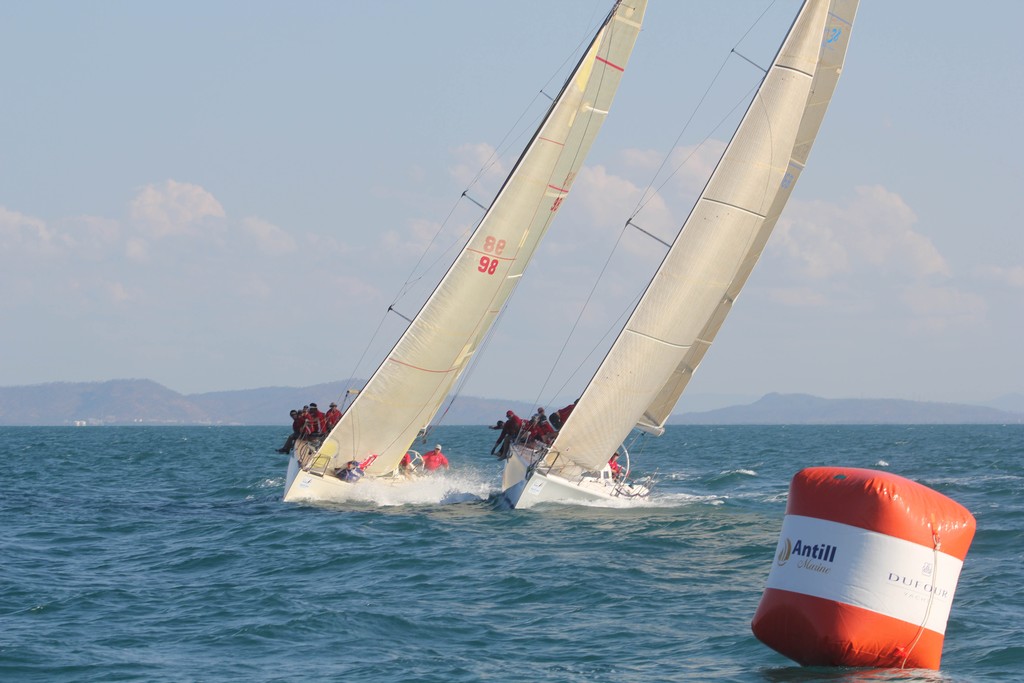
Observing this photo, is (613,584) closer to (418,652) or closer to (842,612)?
(418,652)

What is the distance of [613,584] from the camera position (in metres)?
13.9

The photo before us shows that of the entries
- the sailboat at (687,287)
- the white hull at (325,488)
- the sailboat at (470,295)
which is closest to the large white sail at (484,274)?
the sailboat at (470,295)

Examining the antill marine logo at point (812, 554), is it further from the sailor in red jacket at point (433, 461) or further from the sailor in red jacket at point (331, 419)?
the sailor in red jacket at point (433, 461)

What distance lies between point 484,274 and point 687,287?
4.08m

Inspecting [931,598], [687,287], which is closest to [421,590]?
[931,598]

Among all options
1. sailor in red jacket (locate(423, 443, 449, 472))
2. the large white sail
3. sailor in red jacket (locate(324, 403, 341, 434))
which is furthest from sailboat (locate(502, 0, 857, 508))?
sailor in red jacket (locate(423, 443, 449, 472))

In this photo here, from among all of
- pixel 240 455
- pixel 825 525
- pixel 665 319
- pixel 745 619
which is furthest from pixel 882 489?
pixel 240 455

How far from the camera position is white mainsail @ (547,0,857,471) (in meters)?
20.7

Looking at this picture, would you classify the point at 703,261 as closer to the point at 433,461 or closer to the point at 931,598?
the point at 433,461

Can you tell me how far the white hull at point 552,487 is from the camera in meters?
20.6

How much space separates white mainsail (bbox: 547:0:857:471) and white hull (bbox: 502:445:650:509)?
13.9 inches

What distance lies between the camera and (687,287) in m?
20.7

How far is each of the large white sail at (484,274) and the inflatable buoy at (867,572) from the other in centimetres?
1351

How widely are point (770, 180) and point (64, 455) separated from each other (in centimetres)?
3399
